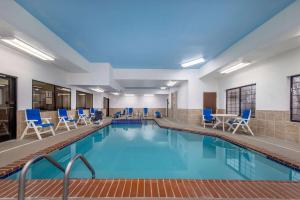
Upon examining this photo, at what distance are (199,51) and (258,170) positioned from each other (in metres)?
3.78

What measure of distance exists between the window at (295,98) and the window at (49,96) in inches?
283

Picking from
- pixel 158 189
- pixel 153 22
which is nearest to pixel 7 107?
pixel 153 22

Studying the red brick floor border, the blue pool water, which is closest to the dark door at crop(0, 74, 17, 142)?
the blue pool water

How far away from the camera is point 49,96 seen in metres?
6.64

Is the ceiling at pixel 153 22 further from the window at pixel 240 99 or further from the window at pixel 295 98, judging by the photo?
the window at pixel 240 99

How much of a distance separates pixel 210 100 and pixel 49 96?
671 cm

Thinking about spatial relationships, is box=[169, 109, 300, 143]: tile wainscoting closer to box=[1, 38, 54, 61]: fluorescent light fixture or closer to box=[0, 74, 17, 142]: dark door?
box=[1, 38, 54, 61]: fluorescent light fixture

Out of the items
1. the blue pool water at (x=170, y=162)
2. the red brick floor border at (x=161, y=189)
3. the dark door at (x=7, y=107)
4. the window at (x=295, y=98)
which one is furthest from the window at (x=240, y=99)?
the dark door at (x=7, y=107)

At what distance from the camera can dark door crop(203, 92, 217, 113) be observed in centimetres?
852

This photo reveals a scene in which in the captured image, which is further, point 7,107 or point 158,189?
point 7,107

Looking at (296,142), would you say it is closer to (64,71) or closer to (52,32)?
(52,32)

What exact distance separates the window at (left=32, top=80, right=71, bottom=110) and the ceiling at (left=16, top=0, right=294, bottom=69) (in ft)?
6.00

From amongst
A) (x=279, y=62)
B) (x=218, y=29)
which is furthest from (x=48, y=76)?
(x=279, y=62)

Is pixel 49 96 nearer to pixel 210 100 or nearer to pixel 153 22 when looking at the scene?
pixel 153 22
